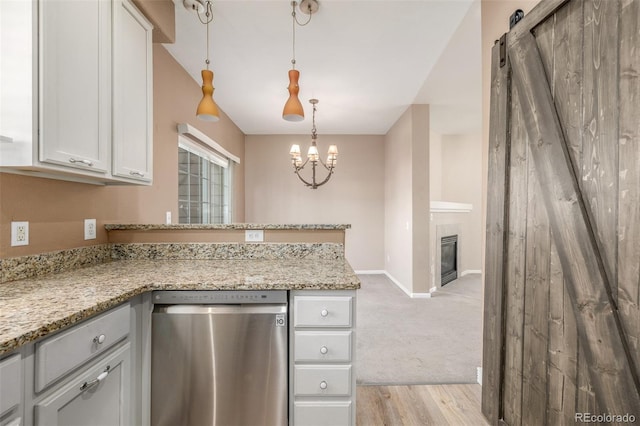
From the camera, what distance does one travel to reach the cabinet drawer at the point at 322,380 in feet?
4.47

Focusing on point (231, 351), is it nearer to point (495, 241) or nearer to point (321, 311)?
point (321, 311)

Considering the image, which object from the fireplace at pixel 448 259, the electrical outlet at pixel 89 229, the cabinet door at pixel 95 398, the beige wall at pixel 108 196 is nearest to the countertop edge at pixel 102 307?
the cabinet door at pixel 95 398

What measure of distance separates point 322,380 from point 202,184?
3.22 metres

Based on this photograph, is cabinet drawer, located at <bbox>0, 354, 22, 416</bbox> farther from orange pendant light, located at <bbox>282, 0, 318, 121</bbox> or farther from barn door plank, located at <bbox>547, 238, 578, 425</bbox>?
barn door plank, located at <bbox>547, 238, 578, 425</bbox>

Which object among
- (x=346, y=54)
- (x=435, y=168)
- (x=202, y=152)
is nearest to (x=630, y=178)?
(x=346, y=54)

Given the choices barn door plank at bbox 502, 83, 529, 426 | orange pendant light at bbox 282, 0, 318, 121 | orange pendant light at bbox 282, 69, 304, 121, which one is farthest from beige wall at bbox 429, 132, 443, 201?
orange pendant light at bbox 282, 69, 304, 121

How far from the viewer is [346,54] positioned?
110 inches

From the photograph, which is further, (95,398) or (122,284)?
(122,284)

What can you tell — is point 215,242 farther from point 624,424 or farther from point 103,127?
point 624,424

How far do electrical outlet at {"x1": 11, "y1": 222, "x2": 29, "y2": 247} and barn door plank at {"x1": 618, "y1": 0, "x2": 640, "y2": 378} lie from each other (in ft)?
8.17

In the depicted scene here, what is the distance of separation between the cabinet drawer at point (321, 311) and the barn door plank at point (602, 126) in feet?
3.31

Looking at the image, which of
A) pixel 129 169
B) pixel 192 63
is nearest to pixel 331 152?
pixel 192 63

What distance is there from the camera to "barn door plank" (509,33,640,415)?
1031 mm

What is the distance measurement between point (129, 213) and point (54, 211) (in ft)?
2.14
